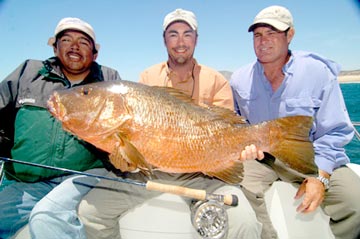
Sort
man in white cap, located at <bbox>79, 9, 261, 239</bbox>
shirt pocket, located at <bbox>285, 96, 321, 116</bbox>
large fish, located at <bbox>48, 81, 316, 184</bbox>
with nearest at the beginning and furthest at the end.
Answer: large fish, located at <bbox>48, 81, 316, 184</bbox> → man in white cap, located at <bbox>79, 9, 261, 239</bbox> → shirt pocket, located at <bbox>285, 96, 321, 116</bbox>

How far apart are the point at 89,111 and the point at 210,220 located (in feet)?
5.15

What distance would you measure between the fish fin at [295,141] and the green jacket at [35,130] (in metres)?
2.14

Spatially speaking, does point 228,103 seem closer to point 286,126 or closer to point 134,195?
point 286,126

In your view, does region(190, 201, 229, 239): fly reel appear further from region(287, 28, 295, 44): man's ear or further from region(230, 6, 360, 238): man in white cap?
region(287, 28, 295, 44): man's ear

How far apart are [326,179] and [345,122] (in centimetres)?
82

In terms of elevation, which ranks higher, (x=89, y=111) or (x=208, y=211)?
(x=89, y=111)

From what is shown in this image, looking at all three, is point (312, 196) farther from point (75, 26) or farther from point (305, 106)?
point (75, 26)

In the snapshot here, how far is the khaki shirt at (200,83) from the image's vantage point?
3695mm

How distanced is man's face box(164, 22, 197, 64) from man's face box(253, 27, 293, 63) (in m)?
0.93

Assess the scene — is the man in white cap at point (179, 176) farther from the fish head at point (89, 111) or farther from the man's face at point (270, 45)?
the fish head at point (89, 111)

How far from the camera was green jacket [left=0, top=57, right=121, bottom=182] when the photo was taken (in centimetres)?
328

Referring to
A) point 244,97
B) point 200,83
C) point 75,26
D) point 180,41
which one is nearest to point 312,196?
point 244,97

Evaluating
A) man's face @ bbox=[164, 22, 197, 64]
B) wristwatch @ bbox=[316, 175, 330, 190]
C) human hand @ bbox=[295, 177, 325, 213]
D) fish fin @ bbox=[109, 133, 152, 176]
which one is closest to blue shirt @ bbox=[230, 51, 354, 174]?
wristwatch @ bbox=[316, 175, 330, 190]

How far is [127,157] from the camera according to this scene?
2.61 metres
